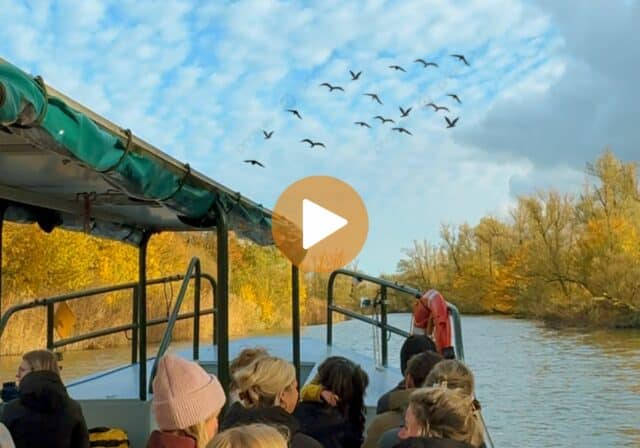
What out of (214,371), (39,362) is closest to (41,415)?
(39,362)

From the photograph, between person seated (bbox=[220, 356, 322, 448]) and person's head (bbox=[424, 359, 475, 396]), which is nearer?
person seated (bbox=[220, 356, 322, 448])

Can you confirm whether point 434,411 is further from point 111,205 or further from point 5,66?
point 111,205

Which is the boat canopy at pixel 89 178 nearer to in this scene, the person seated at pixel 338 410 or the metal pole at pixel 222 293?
the metal pole at pixel 222 293

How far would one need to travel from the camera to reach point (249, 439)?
4.66ft

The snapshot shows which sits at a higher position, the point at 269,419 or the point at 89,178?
the point at 89,178

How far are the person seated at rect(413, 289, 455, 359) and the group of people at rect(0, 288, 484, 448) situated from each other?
1.61 metres

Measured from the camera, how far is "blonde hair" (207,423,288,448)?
4.63 feet

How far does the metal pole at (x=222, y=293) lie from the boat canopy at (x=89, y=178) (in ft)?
0.27

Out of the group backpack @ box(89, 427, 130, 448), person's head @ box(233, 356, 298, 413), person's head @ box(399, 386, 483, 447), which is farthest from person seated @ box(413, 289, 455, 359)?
person's head @ box(399, 386, 483, 447)

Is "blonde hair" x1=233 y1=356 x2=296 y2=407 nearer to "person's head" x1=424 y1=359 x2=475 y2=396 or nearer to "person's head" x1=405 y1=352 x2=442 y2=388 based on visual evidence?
"person's head" x1=424 y1=359 x2=475 y2=396

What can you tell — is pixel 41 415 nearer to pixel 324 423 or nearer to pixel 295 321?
pixel 324 423

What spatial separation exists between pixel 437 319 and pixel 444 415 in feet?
12.0

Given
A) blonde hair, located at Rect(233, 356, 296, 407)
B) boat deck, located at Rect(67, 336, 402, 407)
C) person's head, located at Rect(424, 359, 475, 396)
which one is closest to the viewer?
blonde hair, located at Rect(233, 356, 296, 407)

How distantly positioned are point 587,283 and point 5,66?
35.5m
